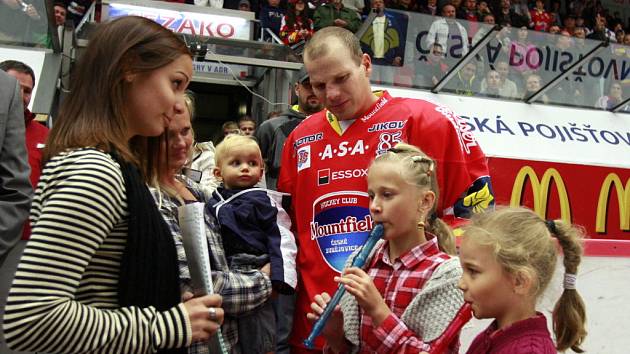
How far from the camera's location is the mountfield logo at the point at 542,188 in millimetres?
5441

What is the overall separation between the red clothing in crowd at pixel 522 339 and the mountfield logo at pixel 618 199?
14.0 feet

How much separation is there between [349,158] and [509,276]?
78 cm

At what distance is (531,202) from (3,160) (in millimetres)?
3993

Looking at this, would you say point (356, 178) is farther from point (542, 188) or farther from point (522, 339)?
point (542, 188)

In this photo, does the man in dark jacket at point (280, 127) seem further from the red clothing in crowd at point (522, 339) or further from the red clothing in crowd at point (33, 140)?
the red clothing in crowd at point (522, 339)

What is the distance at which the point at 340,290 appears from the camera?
1883mm

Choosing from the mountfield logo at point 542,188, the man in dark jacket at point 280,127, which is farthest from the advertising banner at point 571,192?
the man in dark jacket at point 280,127

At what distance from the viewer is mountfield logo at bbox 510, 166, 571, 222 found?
5.44 metres

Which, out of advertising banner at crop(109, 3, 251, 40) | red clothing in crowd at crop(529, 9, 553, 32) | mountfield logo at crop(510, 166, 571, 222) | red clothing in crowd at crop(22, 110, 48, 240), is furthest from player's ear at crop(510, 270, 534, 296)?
red clothing in crowd at crop(529, 9, 553, 32)

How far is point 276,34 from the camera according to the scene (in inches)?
320

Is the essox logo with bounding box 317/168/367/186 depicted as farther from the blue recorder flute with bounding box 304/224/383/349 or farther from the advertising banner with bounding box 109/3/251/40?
the advertising banner with bounding box 109/3/251/40

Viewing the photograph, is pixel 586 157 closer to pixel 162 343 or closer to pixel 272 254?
pixel 272 254

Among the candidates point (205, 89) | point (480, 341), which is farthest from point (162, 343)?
point (205, 89)

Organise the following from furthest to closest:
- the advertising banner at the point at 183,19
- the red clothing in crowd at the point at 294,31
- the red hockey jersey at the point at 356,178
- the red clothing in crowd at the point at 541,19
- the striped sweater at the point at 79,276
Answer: the red clothing in crowd at the point at 541,19 → the red clothing in crowd at the point at 294,31 → the advertising banner at the point at 183,19 → the red hockey jersey at the point at 356,178 → the striped sweater at the point at 79,276
